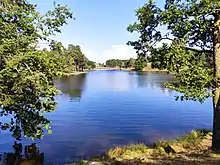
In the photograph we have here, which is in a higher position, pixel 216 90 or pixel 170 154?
pixel 216 90

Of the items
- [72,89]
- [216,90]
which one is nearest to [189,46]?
[216,90]

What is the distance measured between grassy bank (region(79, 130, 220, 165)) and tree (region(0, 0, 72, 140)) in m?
2.94

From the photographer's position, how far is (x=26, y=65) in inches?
442

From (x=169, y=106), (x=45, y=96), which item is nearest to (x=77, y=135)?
(x=45, y=96)

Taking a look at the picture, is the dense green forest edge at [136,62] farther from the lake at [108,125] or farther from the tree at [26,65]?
the lake at [108,125]

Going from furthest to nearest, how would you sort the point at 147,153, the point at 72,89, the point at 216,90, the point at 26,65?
the point at 72,89, the point at 147,153, the point at 216,90, the point at 26,65

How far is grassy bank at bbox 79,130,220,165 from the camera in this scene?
11.6 m

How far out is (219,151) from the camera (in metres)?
13.8

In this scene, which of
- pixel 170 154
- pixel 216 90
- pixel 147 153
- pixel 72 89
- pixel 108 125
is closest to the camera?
pixel 170 154

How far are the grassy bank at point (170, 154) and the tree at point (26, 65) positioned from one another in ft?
9.64

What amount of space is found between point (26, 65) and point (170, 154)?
740cm

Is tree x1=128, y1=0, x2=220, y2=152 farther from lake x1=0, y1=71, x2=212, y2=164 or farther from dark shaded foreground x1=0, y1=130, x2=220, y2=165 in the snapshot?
lake x1=0, y1=71, x2=212, y2=164

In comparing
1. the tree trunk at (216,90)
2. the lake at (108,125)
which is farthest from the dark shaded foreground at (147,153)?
the lake at (108,125)

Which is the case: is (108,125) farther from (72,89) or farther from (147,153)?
(72,89)
